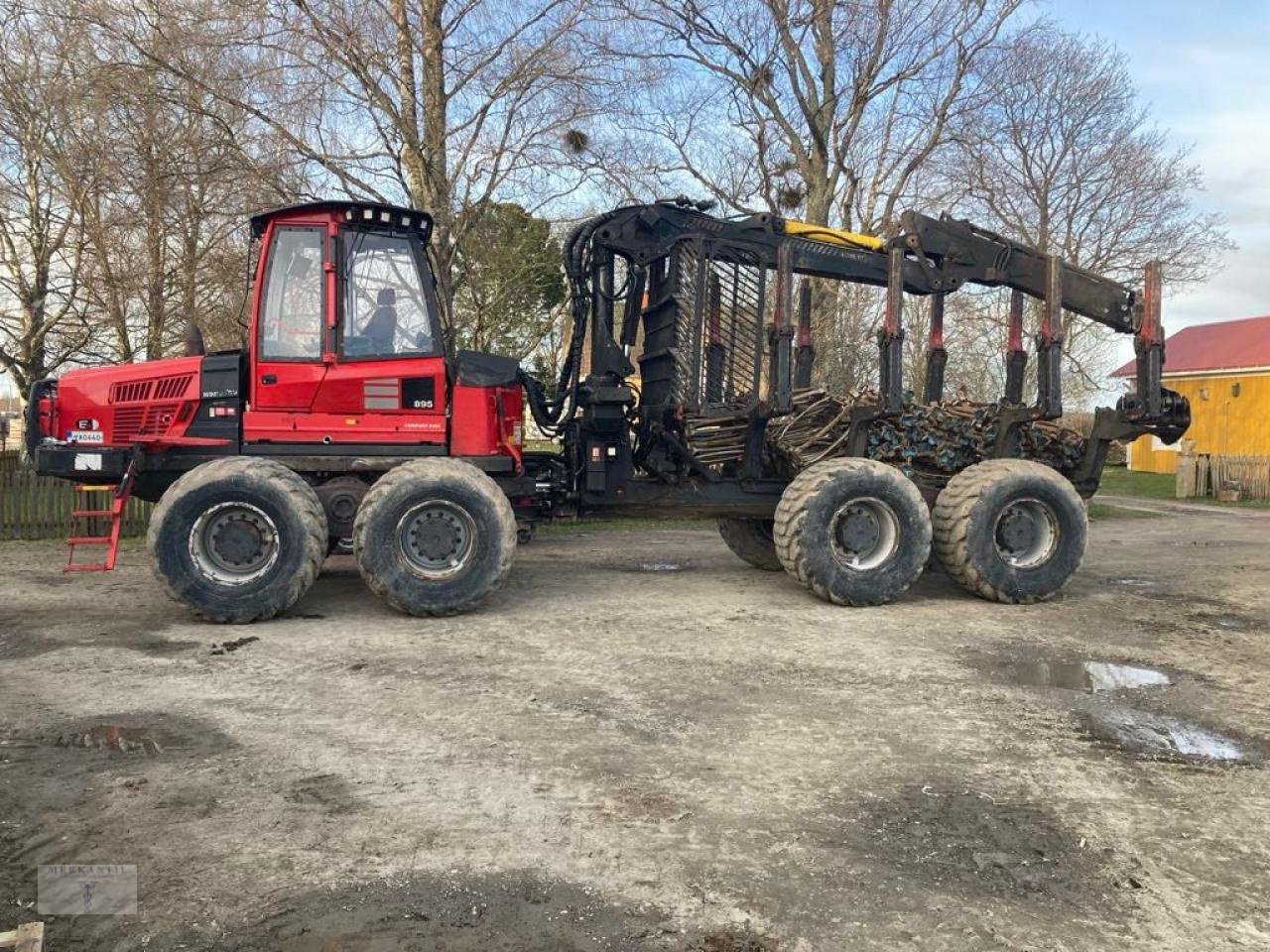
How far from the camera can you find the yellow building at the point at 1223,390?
2848 centimetres

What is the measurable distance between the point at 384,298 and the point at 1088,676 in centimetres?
610

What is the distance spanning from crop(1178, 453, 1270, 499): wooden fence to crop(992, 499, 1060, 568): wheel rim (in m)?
16.8

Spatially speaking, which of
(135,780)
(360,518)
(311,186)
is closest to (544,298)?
(311,186)

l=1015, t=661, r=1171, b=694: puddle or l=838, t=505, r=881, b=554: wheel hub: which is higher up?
l=838, t=505, r=881, b=554: wheel hub

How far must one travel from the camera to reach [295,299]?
26.1ft

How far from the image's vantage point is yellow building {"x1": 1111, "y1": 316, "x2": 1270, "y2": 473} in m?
28.5

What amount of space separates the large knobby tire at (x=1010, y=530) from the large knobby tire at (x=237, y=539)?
18.3ft

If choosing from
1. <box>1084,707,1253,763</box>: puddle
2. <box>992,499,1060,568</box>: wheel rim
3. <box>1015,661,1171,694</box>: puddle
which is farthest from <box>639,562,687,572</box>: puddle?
<box>1084,707,1253,763</box>: puddle

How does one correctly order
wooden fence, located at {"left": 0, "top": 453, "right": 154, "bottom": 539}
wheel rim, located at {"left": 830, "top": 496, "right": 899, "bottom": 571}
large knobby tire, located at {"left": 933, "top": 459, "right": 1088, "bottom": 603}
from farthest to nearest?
wooden fence, located at {"left": 0, "top": 453, "right": 154, "bottom": 539} < large knobby tire, located at {"left": 933, "top": 459, "right": 1088, "bottom": 603} < wheel rim, located at {"left": 830, "top": 496, "right": 899, "bottom": 571}

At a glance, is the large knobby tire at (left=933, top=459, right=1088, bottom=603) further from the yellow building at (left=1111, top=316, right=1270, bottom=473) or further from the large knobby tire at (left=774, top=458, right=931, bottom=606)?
the yellow building at (left=1111, top=316, right=1270, bottom=473)

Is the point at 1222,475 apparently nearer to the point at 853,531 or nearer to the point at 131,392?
the point at 853,531

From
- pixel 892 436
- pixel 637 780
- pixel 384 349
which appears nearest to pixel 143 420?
pixel 384 349

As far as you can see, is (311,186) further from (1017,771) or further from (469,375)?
(1017,771)

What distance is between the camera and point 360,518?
7.61m
